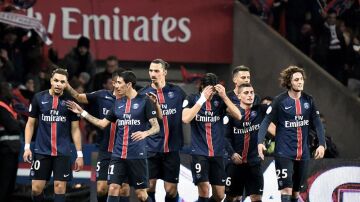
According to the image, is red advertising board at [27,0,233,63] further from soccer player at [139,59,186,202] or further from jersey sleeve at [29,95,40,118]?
soccer player at [139,59,186,202]

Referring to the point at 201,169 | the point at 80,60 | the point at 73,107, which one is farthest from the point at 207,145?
the point at 80,60

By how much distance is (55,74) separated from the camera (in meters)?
18.0

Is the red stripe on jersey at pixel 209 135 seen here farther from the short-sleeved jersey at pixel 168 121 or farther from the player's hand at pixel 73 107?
the player's hand at pixel 73 107

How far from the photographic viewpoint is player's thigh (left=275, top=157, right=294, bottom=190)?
17984 millimetres

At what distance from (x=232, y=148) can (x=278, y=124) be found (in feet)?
2.54

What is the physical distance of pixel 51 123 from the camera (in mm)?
18109

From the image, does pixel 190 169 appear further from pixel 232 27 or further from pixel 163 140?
pixel 232 27

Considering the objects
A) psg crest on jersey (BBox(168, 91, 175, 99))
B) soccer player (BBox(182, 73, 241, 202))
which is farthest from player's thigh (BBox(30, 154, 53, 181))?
soccer player (BBox(182, 73, 241, 202))

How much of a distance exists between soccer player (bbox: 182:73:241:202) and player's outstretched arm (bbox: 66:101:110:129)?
127 cm

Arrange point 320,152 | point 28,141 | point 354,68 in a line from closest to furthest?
point 320,152, point 28,141, point 354,68

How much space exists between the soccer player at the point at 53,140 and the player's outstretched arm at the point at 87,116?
0.67 feet

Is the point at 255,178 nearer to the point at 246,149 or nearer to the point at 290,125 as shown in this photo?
the point at 246,149

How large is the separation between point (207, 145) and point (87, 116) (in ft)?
6.04

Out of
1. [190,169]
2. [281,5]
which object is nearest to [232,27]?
[281,5]
